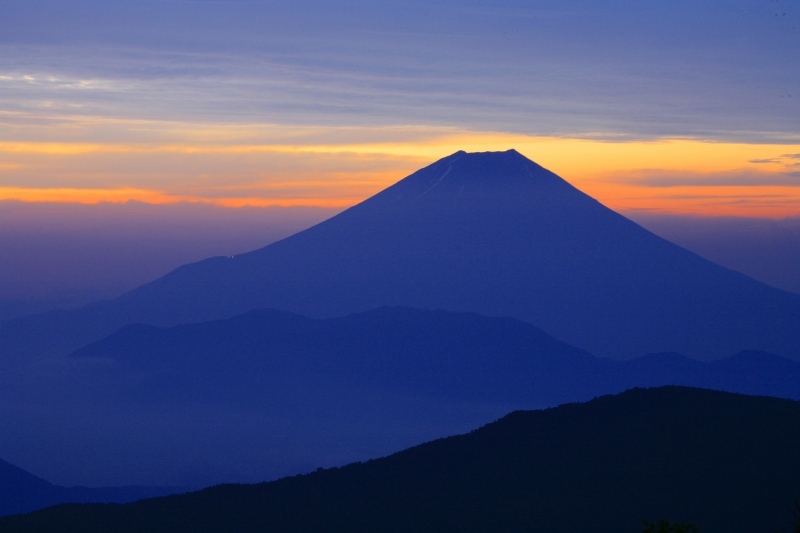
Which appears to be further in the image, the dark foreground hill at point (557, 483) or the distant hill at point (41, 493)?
the distant hill at point (41, 493)

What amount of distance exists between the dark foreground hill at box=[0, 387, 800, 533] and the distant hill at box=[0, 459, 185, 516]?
102106mm

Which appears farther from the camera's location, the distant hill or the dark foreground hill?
the distant hill

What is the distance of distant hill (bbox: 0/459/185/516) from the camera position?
536ft

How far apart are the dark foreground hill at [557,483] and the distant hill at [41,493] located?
102106mm

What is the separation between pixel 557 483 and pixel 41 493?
5369 inches

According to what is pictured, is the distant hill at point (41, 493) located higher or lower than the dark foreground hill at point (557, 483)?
higher

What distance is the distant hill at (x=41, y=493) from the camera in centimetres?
16338

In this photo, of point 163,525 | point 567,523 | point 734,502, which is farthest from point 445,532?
point 163,525

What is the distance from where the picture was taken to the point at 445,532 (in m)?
56.8

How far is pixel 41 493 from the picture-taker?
172m

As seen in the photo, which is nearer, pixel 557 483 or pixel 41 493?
pixel 557 483

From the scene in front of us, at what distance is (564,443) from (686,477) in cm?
1269

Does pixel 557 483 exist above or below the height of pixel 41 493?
below

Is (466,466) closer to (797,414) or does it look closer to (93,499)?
(797,414)
